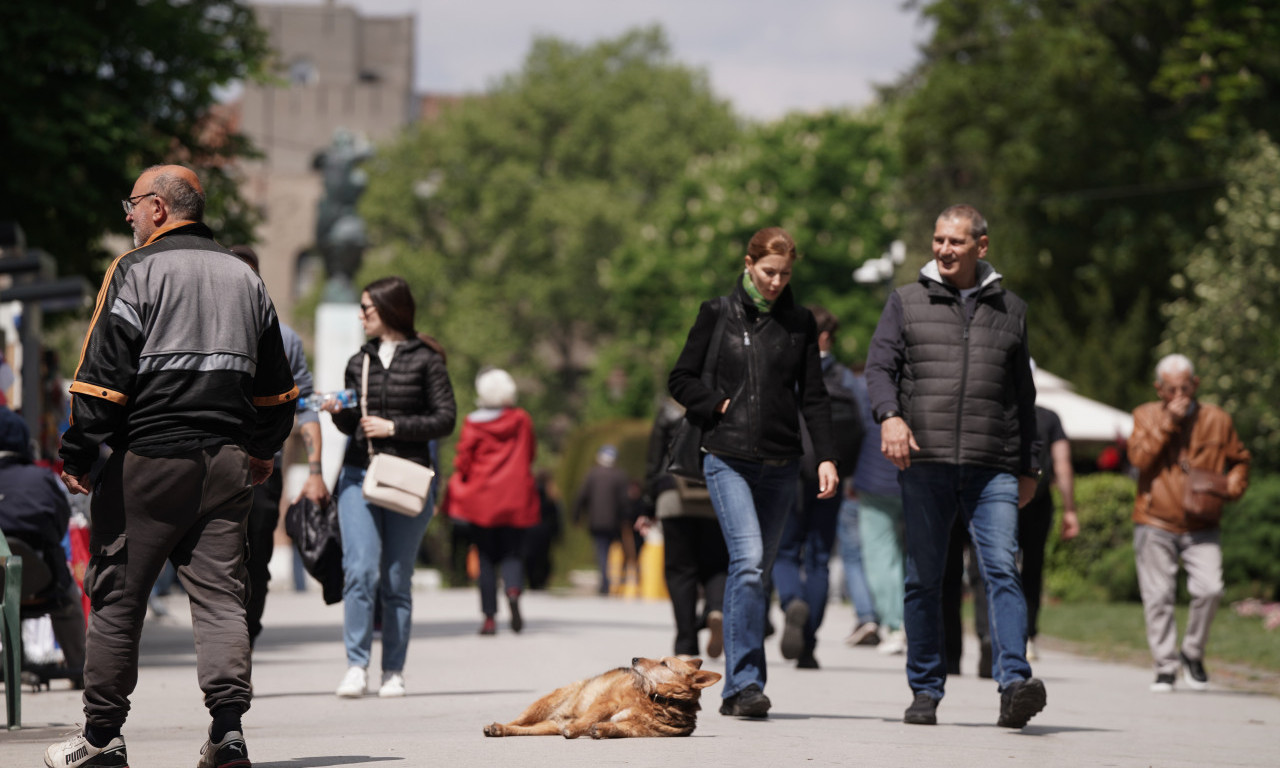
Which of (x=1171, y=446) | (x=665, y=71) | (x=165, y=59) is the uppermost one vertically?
(x=665, y=71)

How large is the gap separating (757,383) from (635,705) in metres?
1.67

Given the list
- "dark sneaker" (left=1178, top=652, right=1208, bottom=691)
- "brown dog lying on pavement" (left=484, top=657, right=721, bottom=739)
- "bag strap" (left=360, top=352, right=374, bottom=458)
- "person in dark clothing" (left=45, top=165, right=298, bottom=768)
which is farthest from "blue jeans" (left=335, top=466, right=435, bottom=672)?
"dark sneaker" (left=1178, top=652, right=1208, bottom=691)

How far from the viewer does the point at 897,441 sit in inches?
312

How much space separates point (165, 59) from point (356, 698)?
33.8ft

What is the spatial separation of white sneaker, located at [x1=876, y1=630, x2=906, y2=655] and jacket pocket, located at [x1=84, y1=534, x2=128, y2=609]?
832cm

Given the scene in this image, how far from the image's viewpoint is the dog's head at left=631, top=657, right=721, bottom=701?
7367 mm

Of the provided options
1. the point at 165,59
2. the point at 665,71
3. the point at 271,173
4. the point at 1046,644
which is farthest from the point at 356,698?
the point at 271,173

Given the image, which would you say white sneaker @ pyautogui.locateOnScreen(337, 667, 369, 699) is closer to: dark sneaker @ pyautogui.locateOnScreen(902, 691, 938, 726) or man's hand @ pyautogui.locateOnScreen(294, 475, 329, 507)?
man's hand @ pyautogui.locateOnScreen(294, 475, 329, 507)

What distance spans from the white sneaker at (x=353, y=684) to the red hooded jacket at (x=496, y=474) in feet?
19.4

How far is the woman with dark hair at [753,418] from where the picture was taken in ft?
27.0

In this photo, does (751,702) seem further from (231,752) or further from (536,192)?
(536,192)

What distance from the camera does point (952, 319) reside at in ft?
26.9

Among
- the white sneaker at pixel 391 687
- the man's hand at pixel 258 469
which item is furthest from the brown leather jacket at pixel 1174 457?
the man's hand at pixel 258 469

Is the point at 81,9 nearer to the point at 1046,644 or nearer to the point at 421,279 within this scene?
the point at 1046,644
